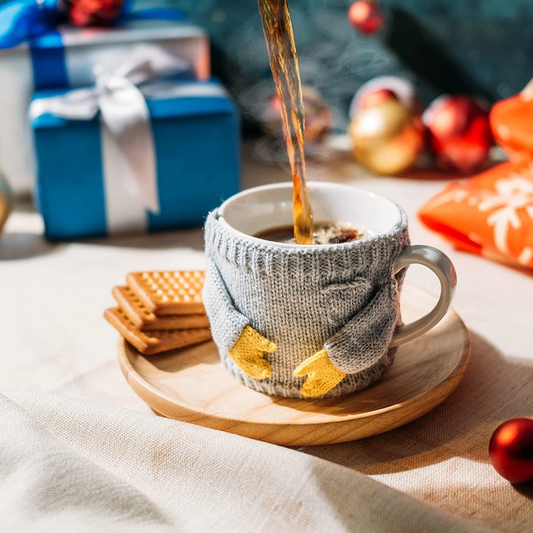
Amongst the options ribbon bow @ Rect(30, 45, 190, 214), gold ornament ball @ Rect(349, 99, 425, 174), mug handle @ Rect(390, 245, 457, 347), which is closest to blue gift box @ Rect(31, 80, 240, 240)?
ribbon bow @ Rect(30, 45, 190, 214)

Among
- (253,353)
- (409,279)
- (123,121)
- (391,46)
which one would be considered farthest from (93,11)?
A: (253,353)

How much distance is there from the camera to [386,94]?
1.35m

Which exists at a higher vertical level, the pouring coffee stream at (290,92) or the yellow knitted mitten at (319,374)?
the pouring coffee stream at (290,92)

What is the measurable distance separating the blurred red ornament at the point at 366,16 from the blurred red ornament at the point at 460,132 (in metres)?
0.23

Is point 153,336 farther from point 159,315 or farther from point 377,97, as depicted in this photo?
point 377,97

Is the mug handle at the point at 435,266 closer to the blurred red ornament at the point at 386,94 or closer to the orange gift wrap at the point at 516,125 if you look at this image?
the orange gift wrap at the point at 516,125

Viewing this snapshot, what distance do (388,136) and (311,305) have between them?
80cm

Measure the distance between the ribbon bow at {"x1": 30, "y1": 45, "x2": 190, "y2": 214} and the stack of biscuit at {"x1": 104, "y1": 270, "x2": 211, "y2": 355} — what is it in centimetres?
37

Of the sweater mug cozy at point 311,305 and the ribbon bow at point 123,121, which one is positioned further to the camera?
the ribbon bow at point 123,121

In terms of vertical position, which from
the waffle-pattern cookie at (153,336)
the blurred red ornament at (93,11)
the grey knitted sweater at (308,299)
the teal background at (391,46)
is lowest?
the waffle-pattern cookie at (153,336)

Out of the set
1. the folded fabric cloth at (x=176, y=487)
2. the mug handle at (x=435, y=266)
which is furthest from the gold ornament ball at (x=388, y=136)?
the folded fabric cloth at (x=176, y=487)

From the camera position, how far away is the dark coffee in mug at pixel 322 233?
27.0 inches

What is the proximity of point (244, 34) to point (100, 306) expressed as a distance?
84 centimetres

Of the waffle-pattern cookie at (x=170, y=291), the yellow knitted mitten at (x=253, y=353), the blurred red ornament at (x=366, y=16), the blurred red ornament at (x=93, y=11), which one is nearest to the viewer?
the yellow knitted mitten at (x=253, y=353)
